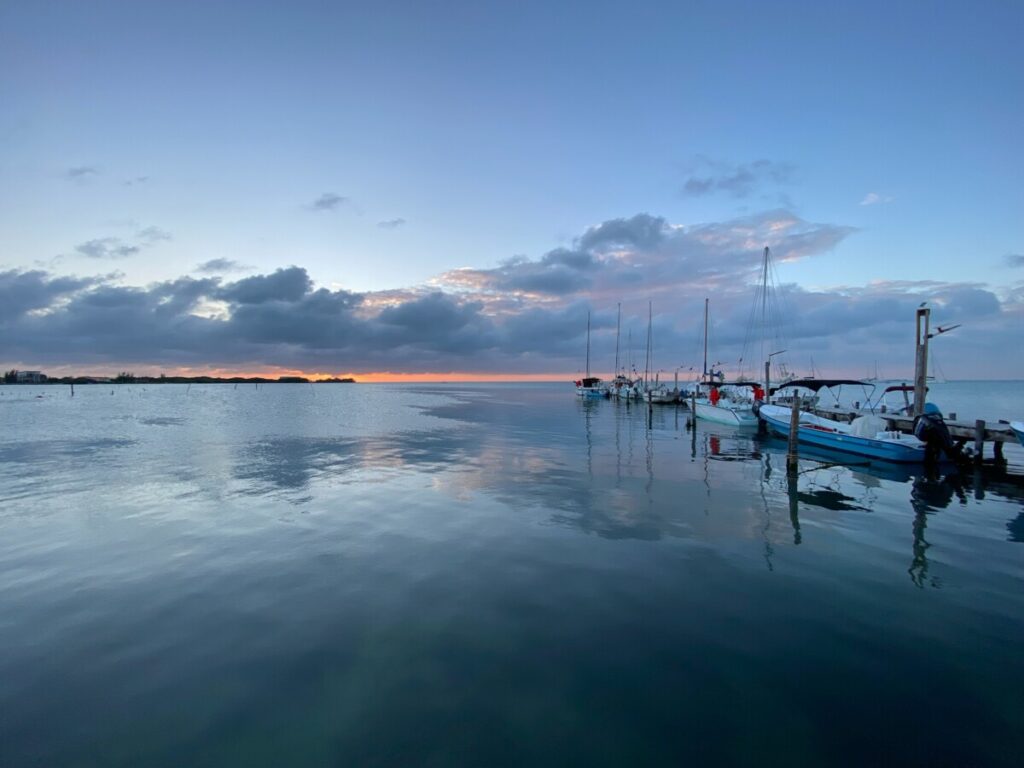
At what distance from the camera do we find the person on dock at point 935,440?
2575 cm

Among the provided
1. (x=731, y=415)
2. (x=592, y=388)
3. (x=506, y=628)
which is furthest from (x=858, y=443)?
(x=592, y=388)

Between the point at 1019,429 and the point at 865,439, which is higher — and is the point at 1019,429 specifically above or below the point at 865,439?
above

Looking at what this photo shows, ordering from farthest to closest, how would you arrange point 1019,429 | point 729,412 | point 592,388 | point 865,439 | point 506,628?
point 592,388 → point 729,412 → point 865,439 → point 1019,429 → point 506,628

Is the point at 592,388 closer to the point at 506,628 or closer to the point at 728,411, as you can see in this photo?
the point at 728,411

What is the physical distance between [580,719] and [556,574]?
15.4 feet

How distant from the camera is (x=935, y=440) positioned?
25781 mm

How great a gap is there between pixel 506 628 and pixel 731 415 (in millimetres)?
45151

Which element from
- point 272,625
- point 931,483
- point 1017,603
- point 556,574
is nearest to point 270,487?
point 272,625

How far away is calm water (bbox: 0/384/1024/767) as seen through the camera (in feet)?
19.6

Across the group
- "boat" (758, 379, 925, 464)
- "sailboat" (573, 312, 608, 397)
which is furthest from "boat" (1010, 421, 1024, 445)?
"sailboat" (573, 312, 608, 397)

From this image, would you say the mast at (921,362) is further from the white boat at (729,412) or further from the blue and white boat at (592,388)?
the blue and white boat at (592,388)

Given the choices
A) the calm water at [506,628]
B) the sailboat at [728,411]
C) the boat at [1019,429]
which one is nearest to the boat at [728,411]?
the sailboat at [728,411]

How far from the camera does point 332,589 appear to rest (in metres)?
10.1

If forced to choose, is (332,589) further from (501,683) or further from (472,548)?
(501,683)
